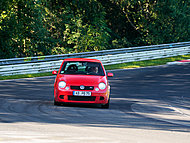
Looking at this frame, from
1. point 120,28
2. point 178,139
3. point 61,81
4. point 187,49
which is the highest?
point 120,28

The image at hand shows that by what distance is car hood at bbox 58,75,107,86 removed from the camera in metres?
11.1

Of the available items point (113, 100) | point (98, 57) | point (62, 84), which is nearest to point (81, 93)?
point (62, 84)

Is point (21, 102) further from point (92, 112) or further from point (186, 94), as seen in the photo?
point (186, 94)

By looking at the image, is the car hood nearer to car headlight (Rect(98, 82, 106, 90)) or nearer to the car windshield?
car headlight (Rect(98, 82, 106, 90))

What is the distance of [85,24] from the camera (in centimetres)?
3322

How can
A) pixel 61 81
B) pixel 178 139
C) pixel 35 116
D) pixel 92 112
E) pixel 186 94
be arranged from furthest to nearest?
pixel 186 94 < pixel 61 81 < pixel 92 112 < pixel 35 116 < pixel 178 139

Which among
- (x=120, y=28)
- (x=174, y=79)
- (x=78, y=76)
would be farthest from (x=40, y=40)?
(x=78, y=76)

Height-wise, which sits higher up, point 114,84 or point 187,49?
point 187,49

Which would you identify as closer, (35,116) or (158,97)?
(35,116)

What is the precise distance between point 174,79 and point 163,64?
6851 mm

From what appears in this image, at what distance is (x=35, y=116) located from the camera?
9531mm

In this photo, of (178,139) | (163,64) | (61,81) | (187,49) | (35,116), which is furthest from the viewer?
(187,49)

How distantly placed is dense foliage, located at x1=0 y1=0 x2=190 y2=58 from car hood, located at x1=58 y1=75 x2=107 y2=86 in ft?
54.9

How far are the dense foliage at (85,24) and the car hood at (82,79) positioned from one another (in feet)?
54.9
